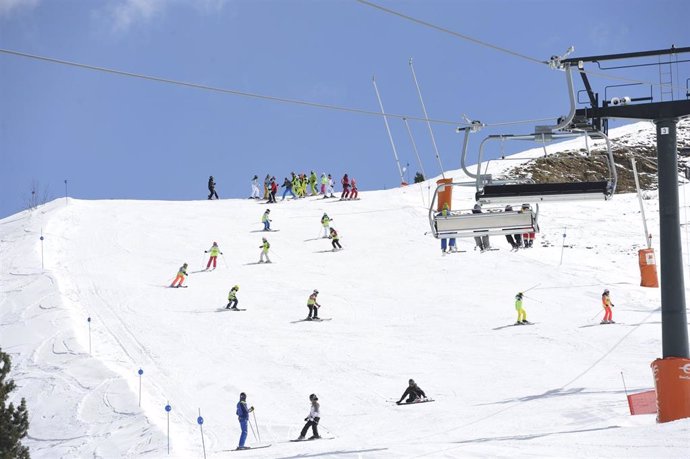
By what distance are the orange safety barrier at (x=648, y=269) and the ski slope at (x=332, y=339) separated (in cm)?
55

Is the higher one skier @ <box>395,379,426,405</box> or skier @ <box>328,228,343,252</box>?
skier @ <box>328,228,343,252</box>

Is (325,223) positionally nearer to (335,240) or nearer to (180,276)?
(335,240)

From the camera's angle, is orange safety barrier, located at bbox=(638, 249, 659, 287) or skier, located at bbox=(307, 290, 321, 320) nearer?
skier, located at bbox=(307, 290, 321, 320)

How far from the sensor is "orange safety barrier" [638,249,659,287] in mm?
30625

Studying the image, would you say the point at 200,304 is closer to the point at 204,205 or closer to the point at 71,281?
the point at 71,281

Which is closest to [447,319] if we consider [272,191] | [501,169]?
[272,191]

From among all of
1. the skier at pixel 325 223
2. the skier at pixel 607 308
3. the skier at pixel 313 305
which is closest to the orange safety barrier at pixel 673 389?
the skier at pixel 607 308

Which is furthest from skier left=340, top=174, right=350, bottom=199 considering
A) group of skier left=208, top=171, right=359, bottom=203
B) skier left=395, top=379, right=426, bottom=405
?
skier left=395, top=379, right=426, bottom=405

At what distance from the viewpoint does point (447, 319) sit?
90.8ft

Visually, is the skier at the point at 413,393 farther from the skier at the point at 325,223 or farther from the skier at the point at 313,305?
the skier at the point at 325,223

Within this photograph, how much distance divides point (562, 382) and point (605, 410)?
11.0ft

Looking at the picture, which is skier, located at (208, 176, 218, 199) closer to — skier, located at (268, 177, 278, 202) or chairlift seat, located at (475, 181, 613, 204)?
skier, located at (268, 177, 278, 202)

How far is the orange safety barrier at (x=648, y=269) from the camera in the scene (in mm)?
30625

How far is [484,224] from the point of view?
1756 cm
